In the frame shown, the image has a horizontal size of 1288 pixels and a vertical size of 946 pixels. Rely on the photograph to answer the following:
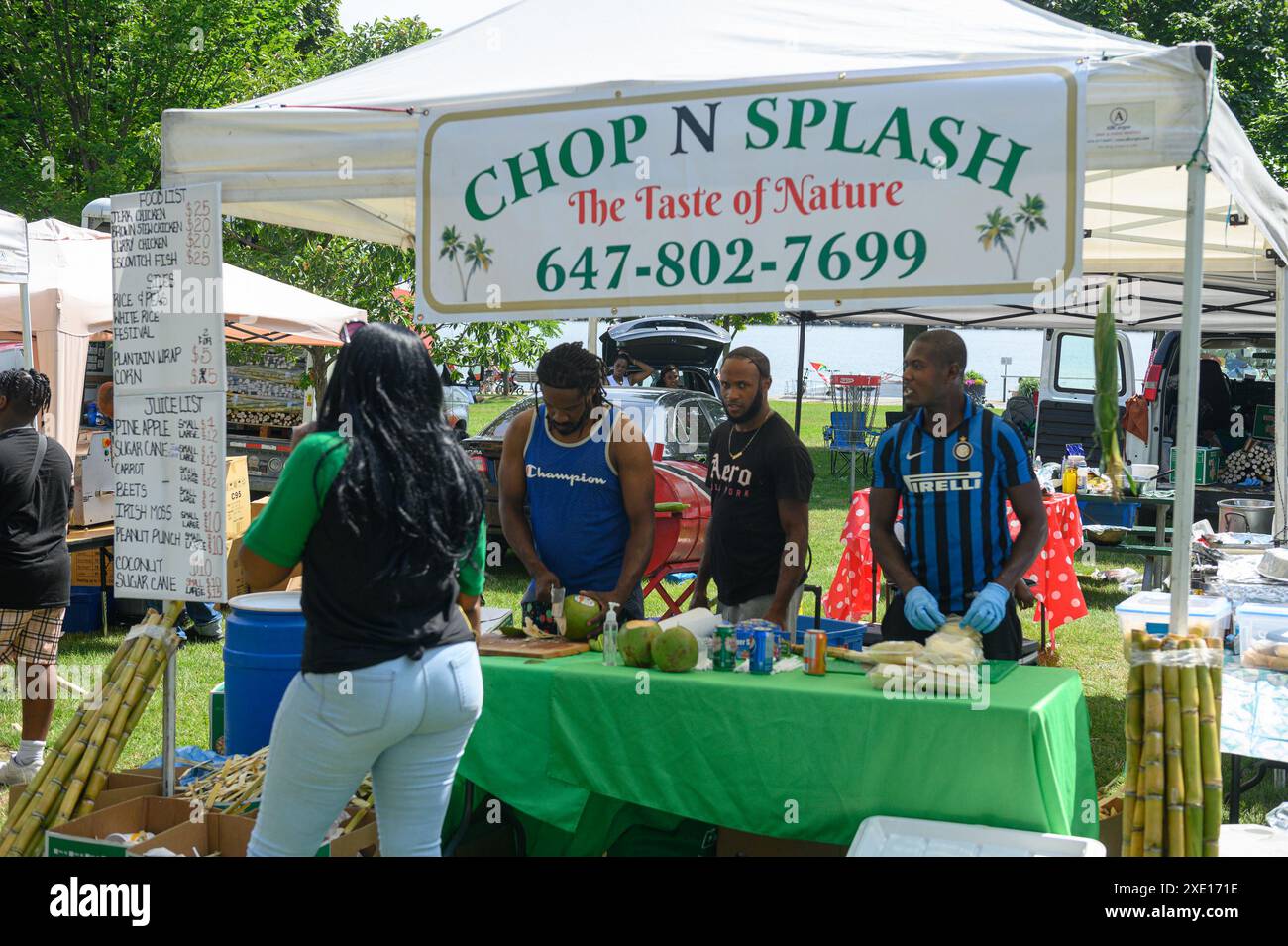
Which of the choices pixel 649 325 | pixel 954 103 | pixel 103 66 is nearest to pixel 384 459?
pixel 954 103

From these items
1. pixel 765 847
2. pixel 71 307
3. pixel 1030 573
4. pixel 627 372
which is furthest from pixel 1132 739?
pixel 627 372

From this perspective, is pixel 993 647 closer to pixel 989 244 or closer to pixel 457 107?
pixel 989 244

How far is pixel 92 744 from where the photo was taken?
13.3 feet

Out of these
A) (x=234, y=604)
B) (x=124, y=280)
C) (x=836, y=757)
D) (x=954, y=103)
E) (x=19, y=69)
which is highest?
(x=19, y=69)

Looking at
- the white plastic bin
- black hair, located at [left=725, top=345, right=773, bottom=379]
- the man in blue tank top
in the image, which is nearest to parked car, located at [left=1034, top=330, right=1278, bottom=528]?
black hair, located at [left=725, top=345, right=773, bottom=379]

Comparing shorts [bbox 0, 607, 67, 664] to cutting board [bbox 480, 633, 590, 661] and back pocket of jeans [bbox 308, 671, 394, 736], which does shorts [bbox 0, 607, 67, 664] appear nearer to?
cutting board [bbox 480, 633, 590, 661]

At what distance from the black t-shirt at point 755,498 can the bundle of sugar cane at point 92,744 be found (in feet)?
6.80

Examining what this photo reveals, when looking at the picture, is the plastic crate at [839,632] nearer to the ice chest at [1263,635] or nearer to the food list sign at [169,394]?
the ice chest at [1263,635]

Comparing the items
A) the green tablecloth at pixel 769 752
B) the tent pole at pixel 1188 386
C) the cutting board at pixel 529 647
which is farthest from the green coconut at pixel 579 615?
the tent pole at pixel 1188 386

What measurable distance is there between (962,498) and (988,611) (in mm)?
427

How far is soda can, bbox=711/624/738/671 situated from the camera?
383 centimetres

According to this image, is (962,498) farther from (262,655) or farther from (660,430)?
(660,430)
